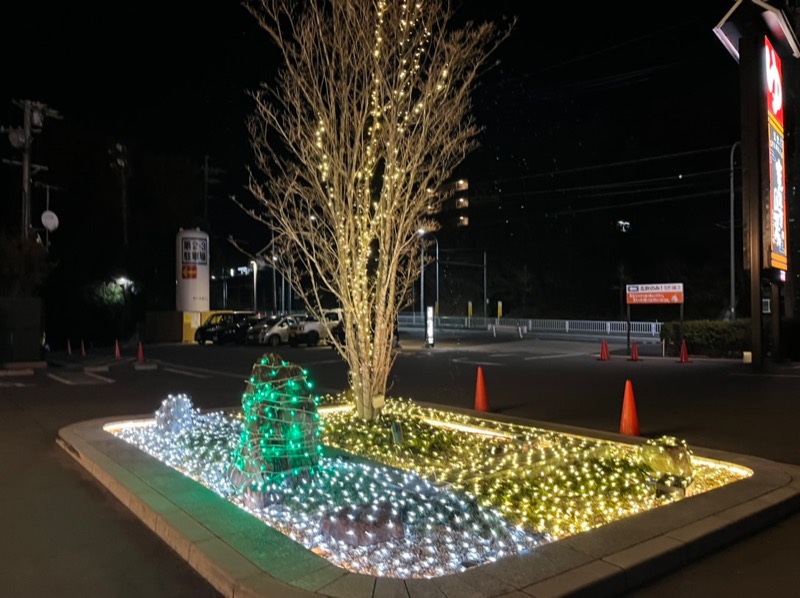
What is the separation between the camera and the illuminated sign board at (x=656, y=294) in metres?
27.4

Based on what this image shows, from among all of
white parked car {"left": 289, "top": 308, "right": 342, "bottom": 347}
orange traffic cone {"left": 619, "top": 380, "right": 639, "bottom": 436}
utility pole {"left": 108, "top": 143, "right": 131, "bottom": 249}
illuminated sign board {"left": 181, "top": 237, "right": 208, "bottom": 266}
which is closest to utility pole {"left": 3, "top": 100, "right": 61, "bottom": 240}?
white parked car {"left": 289, "top": 308, "right": 342, "bottom": 347}

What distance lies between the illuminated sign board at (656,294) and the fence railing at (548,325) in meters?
10.9

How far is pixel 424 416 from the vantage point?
1105 cm

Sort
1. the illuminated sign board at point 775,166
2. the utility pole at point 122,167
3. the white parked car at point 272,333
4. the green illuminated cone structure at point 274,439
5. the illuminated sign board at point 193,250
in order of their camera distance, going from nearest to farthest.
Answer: the green illuminated cone structure at point 274,439, the illuminated sign board at point 775,166, the white parked car at point 272,333, the illuminated sign board at point 193,250, the utility pole at point 122,167

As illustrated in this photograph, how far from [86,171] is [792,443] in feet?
149

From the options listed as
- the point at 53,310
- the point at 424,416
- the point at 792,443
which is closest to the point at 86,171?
the point at 53,310

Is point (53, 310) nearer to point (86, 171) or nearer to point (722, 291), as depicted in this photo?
point (86, 171)

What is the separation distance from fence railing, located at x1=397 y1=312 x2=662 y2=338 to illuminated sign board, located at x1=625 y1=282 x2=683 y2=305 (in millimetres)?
10892

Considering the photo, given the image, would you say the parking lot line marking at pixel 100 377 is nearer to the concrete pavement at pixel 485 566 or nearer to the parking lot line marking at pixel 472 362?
the parking lot line marking at pixel 472 362

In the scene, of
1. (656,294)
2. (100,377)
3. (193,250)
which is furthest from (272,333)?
(656,294)

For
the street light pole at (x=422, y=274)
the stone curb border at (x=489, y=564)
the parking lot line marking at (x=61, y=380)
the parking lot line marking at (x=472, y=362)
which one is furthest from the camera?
the parking lot line marking at (x=472, y=362)

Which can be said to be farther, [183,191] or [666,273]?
[666,273]

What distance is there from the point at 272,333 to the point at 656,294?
16.8 m

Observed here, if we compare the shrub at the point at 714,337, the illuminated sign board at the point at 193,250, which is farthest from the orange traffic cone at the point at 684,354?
the illuminated sign board at the point at 193,250
